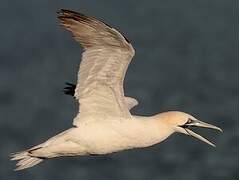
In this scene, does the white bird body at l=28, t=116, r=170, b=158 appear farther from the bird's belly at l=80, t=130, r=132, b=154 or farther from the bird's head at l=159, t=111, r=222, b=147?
the bird's head at l=159, t=111, r=222, b=147

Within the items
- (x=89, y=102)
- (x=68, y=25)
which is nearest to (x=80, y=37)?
(x=68, y=25)

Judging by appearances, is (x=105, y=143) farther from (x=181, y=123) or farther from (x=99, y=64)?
(x=181, y=123)

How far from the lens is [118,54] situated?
1193cm

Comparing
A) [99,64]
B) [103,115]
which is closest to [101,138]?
[103,115]

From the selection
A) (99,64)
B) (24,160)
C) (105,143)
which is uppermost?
(99,64)

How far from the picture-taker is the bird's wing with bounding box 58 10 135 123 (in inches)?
454

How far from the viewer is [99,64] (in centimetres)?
1206

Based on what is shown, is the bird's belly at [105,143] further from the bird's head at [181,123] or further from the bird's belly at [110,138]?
the bird's head at [181,123]

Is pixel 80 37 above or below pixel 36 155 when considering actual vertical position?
above

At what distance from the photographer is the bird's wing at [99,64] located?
11.5 meters

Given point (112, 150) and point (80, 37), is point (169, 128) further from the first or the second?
point (80, 37)

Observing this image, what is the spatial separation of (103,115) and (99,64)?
0.77 meters

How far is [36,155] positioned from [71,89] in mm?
2163

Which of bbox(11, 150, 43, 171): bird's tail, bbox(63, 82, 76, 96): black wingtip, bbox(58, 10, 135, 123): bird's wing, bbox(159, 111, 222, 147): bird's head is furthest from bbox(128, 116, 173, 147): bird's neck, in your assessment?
bbox(63, 82, 76, 96): black wingtip
